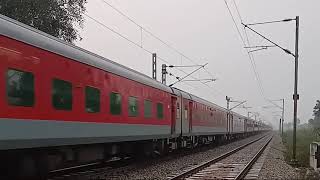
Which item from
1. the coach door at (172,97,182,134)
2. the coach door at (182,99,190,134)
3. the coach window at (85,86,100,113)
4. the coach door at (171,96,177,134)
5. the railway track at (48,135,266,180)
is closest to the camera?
the coach window at (85,86,100,113)

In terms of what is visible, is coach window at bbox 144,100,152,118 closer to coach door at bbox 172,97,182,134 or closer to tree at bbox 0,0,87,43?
coach door at bbox 172,97,182,134

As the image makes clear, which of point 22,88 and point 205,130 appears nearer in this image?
point 22,88

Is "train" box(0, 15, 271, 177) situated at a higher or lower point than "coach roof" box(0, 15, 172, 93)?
lower

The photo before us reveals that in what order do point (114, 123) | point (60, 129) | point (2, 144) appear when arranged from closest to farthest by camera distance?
point (2, 144)
point (60, 129)
point (114, 123)

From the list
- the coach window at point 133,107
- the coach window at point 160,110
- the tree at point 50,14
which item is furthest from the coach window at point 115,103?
the tree at point 50,14

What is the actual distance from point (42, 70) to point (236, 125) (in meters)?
43.7

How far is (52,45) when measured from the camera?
1049cm

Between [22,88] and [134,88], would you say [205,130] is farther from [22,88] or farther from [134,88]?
[22,88]

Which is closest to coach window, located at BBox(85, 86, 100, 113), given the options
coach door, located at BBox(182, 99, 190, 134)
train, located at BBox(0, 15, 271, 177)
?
train, located at BBox(0, 15, 271, 177)

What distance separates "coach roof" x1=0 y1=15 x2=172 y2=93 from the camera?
8.96 metres

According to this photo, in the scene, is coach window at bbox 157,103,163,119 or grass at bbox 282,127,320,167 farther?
grass at bbox 282,127,320,167

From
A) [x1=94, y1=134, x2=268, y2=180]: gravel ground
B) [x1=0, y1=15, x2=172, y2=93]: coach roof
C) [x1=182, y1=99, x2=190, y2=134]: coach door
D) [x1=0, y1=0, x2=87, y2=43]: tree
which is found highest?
[x1=0, y1=0, x2=87, y2=43]: tree

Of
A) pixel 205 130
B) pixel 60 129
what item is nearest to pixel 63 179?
pixel 60 129

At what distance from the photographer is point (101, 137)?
13.1 metres
